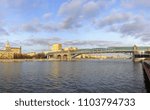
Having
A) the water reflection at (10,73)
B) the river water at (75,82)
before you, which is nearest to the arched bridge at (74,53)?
the water reflection at (10,73)

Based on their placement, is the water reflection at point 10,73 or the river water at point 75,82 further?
the water reflection at point 10,73

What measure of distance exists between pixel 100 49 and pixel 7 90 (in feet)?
434

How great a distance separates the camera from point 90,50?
6398 inches

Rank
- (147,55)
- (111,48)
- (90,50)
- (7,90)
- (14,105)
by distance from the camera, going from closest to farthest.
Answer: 1. (14,105)
2. (7,90)
3. (147,55)
4. (111,48)
5. (90,50)

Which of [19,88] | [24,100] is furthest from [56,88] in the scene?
[24,100]

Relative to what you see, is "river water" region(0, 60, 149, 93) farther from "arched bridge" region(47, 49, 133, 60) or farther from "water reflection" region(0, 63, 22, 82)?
"arched bridge" region(47, 49, 133, 60)

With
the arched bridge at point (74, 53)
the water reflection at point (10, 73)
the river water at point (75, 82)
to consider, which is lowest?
the river water at point (75, 82)

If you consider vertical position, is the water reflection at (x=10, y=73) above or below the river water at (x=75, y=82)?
above

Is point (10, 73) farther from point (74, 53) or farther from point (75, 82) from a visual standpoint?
point (74, 53)

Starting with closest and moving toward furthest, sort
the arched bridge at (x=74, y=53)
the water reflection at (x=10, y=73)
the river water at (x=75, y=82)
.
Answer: the river water at (x=75, y=82) → the water reflection at (x=10, y=73) → the arched bridge at (x=74, y=53)

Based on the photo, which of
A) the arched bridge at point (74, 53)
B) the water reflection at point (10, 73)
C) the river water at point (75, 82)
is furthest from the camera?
the arched bridge at point (74, 53)

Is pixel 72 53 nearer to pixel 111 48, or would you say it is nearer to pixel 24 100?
pixel 111 48

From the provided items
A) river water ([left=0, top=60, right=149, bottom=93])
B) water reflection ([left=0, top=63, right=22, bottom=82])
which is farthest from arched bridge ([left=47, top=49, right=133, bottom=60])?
river water ([left=0, top=60, right=149, bottom=93])

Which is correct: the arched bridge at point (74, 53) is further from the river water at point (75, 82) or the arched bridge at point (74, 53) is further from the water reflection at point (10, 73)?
the river water at point (75, 82)
